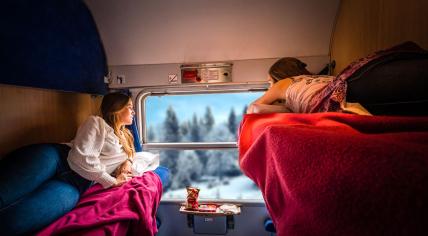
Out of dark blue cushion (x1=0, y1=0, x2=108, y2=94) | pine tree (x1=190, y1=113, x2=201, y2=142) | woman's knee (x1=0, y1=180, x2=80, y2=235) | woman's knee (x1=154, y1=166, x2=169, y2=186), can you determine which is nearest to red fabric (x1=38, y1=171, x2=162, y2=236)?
woman's knee (x1=0, y1=180, x2=80, y2=235)

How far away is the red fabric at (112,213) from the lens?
108 centimetres

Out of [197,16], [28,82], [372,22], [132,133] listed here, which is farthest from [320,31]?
[28,82]

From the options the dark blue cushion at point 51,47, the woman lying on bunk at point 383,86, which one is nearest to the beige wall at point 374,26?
the woman lying on bunk at point 383,86

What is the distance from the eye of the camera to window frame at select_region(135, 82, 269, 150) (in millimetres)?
2377

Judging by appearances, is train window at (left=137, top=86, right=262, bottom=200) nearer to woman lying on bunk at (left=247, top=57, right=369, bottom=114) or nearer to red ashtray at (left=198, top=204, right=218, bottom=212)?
red ashtray at (left=198, top=204, right=218, bottom=212)

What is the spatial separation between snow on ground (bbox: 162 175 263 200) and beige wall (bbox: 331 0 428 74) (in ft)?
4.98

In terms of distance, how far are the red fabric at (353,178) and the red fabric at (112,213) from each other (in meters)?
0.92

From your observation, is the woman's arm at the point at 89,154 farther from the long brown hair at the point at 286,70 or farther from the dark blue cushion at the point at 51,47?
the long brown hair at the point at 286,70

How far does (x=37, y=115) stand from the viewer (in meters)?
1.63

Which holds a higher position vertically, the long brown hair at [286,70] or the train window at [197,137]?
the long brown hair at [286,70]

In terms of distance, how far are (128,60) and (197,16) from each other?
2.84 feet

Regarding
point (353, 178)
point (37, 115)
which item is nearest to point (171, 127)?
point (37, 115)

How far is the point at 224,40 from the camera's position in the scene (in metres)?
2.24

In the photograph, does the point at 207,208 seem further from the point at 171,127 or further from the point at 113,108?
the point at 113,108
